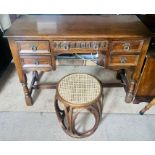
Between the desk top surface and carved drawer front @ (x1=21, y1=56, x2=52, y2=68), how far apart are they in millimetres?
180

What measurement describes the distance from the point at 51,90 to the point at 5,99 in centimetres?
46

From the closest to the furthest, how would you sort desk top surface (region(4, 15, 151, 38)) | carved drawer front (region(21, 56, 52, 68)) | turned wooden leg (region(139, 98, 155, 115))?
1. desk top surface (region(4, 15, 151, 38))
2. carved drawer front (region(21, 56, 52, 68))
3. turned wooden leg (region(139, 98, 155, 115))

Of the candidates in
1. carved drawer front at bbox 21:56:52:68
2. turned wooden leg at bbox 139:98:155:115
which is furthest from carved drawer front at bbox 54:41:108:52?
turned wooden leg at bbox 139:98:155:115

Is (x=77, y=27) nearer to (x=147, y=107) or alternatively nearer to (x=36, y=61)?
(x=36, y=61)

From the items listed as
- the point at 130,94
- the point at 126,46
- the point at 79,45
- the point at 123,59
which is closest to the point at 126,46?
the point at 126,46

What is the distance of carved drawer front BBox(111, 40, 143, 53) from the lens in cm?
107

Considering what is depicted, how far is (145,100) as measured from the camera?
1.49 metres

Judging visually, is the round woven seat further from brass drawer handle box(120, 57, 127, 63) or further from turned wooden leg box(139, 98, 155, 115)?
turned wooden leg box(139, 98, 155, 115)

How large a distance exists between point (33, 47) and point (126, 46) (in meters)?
0.64

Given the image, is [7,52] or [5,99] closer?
[5,99]

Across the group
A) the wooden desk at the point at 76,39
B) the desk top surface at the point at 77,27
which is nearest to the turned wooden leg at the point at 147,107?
the wooden desk at the point at 76,39

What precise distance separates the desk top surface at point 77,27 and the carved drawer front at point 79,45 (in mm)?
57
